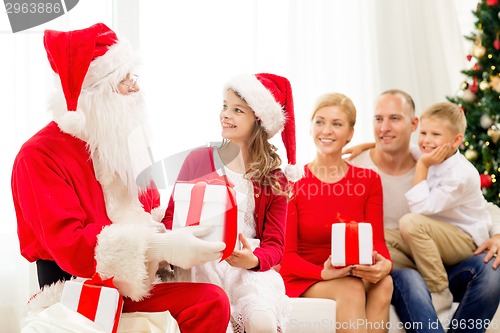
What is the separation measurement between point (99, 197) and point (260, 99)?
30.3 inches

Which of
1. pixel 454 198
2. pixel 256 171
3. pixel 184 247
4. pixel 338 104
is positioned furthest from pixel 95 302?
pixel 454 198

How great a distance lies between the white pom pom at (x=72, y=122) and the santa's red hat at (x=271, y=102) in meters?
0.71

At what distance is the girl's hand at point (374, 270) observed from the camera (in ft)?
9.85

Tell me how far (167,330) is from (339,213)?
55.0 inches

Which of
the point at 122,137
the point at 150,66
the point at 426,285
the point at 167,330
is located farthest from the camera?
the point at 150,66

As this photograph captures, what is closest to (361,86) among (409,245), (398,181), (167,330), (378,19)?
(378,19)

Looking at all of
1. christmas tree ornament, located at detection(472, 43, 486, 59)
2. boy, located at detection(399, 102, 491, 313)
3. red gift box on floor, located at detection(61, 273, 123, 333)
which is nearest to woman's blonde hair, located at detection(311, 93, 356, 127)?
boy, located at detection(399, 102, 491, 313)

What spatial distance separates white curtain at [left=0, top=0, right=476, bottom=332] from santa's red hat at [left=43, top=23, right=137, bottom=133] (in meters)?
1.26

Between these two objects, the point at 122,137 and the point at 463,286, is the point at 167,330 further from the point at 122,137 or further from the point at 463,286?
the point at 463,286

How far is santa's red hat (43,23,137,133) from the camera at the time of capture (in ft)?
7.13

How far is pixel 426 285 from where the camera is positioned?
10.5 ft

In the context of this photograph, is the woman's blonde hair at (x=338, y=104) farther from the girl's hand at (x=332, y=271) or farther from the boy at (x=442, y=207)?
the girl's hand at (x=332, y=271)

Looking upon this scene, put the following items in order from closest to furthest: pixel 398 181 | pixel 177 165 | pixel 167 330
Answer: pixel 167 330, pixel 177 165, pixel 398 181

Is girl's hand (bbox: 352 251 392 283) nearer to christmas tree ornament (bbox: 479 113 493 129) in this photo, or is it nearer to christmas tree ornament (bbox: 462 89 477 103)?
christmas tree ornament (bbox: 479 113 493 129)
